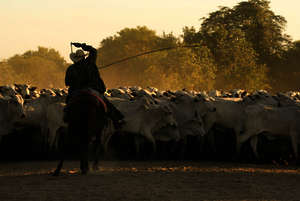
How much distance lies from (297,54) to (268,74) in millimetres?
4625

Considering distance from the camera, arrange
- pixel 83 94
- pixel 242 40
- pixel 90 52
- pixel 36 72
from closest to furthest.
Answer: pixel 83 94, pixel 90 52, pixel 242 40, pixel 36 72

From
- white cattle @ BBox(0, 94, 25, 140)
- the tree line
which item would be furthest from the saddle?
the tree line

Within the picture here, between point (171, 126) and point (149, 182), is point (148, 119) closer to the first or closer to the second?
point (171, 126)

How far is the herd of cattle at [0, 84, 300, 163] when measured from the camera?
16234mm

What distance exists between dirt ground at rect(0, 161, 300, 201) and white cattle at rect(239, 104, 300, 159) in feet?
5.22

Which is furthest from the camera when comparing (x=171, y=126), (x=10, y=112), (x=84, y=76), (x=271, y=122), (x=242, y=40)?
(x=242, y=40)

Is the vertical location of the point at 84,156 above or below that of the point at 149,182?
above

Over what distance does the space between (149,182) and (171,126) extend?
5.73 m

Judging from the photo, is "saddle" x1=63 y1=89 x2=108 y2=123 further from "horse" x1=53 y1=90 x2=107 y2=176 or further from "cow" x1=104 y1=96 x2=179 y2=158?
"cow" x1=104 y1=96 x2=179 y2=158

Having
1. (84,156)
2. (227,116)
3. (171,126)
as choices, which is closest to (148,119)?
(171,126)

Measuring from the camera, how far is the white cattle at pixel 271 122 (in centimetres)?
1606

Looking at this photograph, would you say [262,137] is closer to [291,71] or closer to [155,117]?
[155,117]

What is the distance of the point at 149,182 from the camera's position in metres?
11.2

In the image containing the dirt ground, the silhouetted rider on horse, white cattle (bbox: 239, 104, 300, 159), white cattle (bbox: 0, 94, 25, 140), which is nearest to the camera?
the dirt ground
